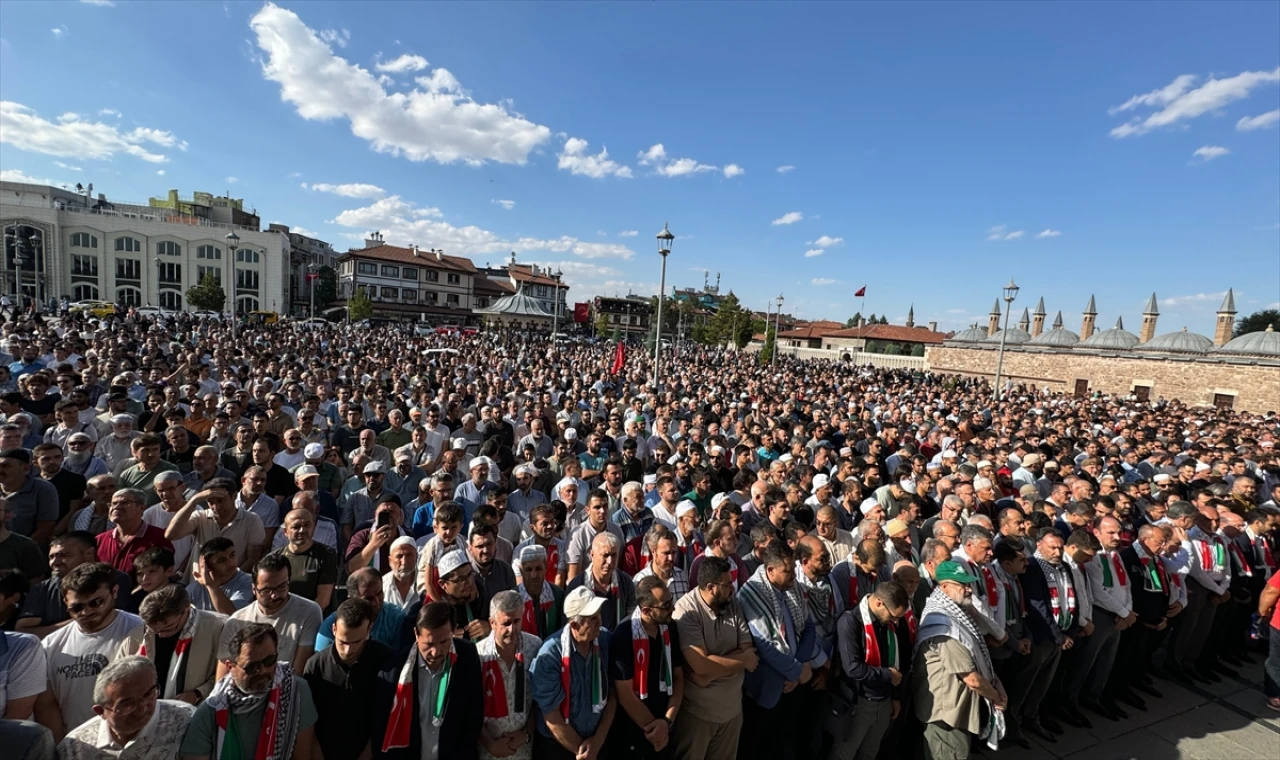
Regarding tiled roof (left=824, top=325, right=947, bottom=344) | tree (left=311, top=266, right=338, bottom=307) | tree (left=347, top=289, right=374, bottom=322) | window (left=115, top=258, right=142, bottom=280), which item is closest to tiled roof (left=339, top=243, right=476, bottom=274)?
tree (left=311, top=266, right=338, bottom=307)

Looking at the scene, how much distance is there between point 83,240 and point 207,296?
590 inches

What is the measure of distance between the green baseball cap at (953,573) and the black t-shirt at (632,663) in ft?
6.12

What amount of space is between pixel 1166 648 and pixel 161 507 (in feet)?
30.3

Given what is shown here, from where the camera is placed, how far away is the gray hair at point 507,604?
9.08 feet

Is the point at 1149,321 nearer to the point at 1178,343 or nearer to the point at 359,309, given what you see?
the point at 1178,343

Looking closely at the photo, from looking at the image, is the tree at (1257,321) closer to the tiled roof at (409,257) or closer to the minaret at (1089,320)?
the minaret at (1089,320)

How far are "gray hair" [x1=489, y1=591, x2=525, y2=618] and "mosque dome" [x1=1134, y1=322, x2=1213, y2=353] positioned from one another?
3618cm

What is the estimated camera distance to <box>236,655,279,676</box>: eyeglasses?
7.45 ft

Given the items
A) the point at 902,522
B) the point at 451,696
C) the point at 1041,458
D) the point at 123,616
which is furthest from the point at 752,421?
the point at 123,616

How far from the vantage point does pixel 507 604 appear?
2775 millimetres

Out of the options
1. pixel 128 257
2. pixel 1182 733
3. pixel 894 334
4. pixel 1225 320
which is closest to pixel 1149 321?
pixel 1225 320

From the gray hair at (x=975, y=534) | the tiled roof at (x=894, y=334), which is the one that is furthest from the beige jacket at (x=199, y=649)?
the tiled roof at (x=894, y=334)

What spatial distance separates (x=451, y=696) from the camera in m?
2.64

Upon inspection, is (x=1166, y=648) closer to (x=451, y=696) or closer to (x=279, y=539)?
(x=451, y=696)
